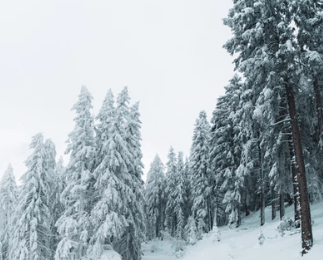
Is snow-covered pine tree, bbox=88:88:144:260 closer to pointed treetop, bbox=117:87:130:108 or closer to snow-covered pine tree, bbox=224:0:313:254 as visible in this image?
pointed treetop, bbox=117:87:130:108

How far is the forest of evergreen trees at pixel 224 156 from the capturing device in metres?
13.4

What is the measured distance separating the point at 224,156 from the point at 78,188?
53.7ft

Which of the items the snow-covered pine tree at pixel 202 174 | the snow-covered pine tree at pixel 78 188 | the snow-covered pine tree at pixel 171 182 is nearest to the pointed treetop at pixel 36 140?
the snow-covered pine tree at pixel 78 188

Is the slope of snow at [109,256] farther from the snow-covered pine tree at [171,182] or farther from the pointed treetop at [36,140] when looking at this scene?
the snow-covered pine tree at [171,182]

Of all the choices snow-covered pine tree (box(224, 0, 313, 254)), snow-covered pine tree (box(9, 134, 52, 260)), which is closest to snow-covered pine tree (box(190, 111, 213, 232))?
snow-covered pine tree (box(9, 134, 52, 260))

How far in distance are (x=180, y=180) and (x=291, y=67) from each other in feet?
135

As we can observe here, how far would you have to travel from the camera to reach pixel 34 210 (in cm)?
2633

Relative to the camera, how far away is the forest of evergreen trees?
1335cm

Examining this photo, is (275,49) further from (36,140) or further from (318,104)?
(36,140)

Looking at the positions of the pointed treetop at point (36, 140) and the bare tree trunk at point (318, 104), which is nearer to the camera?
the bare tree trunk at point (318, 104)

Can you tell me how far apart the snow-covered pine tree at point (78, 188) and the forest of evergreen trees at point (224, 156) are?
0.29 ft

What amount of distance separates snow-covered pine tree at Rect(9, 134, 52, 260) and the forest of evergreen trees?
0.31 feet

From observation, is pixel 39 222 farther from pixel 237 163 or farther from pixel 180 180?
pixel 180 180

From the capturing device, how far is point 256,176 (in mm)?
31984
